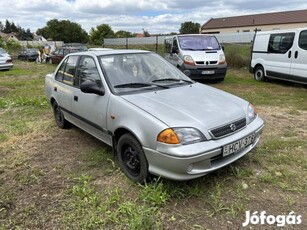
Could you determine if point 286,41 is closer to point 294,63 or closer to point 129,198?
point 294,63

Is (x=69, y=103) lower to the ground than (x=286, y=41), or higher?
lower

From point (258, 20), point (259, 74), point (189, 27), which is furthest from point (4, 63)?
point (189, 27)

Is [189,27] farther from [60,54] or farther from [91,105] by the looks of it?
[91,105]

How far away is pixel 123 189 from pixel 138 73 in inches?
63.1

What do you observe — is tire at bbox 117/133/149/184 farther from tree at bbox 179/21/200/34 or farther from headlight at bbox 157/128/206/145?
tree at bbox 179/21/200/34

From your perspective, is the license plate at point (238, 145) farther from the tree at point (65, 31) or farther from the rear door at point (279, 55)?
the tree at point (65, 31)

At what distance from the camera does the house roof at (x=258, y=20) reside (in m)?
54.8

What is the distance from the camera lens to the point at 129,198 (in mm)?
3188

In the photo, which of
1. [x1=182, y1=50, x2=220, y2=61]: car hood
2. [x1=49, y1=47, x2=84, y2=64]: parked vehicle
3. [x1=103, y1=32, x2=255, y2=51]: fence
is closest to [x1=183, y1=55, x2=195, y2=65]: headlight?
[x1=182, y1=50, x2=220, y2=61]: car hood

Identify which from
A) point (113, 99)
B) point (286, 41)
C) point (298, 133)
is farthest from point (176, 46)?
point (113, 99)

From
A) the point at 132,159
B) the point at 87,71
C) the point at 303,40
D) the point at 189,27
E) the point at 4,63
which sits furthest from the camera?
the point at 189,27

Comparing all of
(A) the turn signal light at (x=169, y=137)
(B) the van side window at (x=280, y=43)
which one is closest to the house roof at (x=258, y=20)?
(B) the van side window at (x=280, y=43)

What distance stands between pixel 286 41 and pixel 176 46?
381 cm

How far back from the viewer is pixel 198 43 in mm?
10852
